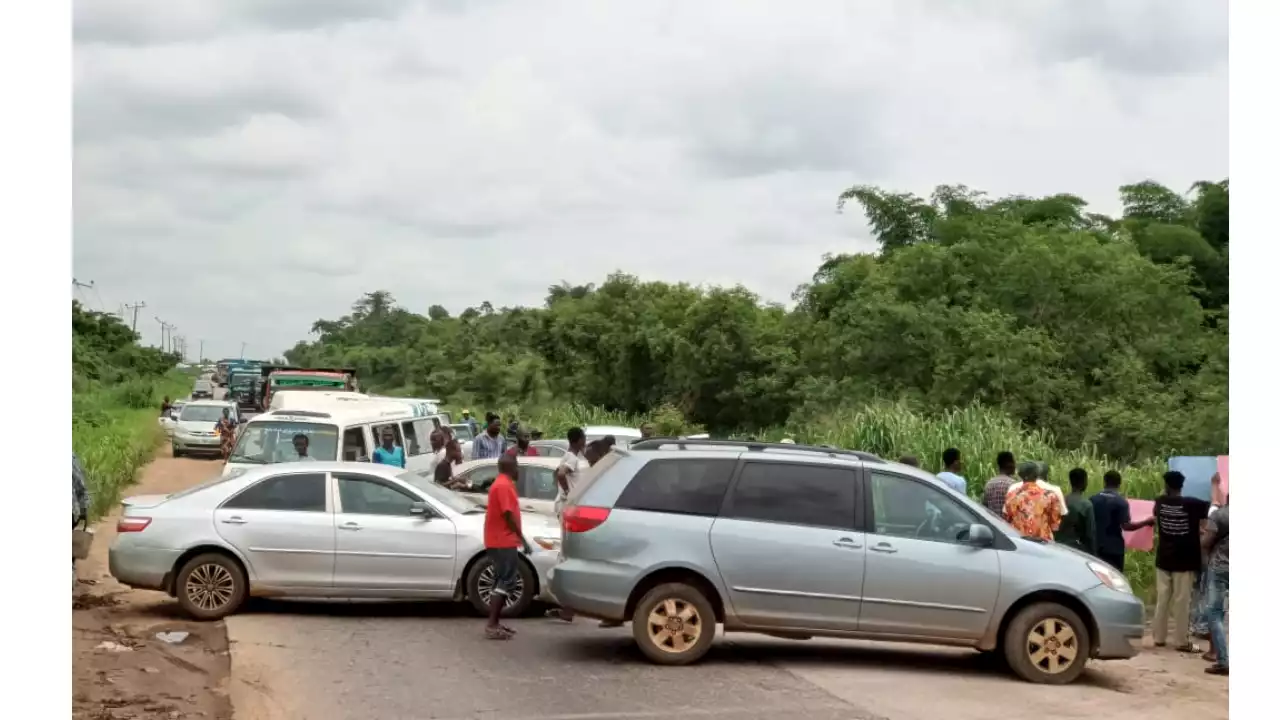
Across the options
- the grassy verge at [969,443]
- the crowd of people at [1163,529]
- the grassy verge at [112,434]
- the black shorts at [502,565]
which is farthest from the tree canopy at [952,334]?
the black shorts at [502,565]

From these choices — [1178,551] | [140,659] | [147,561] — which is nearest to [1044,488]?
[1178,551]

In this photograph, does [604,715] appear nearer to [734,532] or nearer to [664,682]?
[664,682]

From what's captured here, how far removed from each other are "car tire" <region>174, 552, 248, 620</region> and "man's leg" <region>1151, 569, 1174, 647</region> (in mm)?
8968

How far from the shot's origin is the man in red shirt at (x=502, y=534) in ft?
38.9

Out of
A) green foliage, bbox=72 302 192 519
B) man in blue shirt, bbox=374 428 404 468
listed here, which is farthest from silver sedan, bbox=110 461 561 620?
green foliage, bbox=72 302 192 519

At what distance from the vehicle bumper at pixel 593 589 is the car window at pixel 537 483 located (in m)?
5.86

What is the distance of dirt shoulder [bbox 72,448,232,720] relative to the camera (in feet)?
31.0

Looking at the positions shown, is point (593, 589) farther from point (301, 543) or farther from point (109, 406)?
point (109, 406)

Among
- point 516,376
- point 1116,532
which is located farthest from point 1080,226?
point 1116,532

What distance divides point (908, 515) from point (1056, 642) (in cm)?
155

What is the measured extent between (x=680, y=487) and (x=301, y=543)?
4021 millimetres

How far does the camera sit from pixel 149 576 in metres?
12.7

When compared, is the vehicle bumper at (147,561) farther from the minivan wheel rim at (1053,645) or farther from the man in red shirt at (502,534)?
the minivan wheel rim at (1053,645)

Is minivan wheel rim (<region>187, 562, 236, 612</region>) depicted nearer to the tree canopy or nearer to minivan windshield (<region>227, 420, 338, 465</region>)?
minivan windshield (<region>227, 420, 338, 465</region>)
